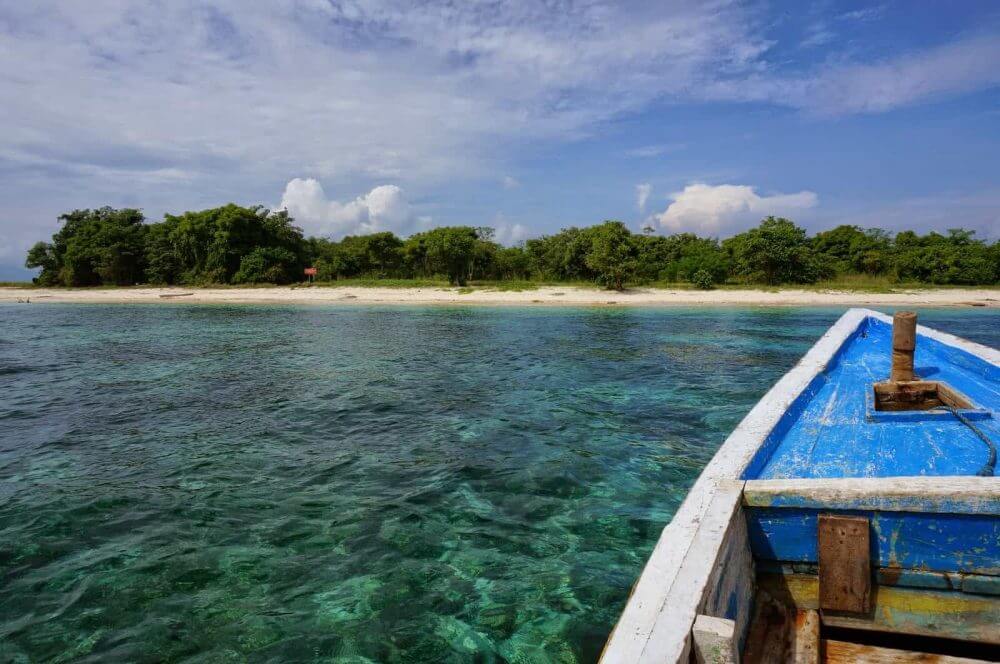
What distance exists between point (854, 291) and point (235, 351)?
3609 centimetres

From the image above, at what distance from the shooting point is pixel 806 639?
2375mm

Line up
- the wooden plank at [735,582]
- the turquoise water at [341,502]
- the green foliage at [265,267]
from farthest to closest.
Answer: the green foliage at [265,267] → the turquoise water at [341,502] → the wooden plank at [735,582]

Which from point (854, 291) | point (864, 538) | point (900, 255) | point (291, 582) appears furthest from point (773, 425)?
point (900, 255)

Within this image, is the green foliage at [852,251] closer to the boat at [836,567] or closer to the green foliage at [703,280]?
the green foliage at [703,280]

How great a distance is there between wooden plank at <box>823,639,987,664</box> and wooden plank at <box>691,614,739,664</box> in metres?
1.10

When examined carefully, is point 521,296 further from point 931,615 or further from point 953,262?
point 931,615

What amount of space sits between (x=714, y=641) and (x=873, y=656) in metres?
1.26

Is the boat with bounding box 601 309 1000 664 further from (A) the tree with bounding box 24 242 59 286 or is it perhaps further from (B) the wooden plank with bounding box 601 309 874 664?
(A) the tree with bounding box 24 242 59 286

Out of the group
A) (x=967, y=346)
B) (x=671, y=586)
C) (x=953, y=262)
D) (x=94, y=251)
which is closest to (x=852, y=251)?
(x=953, y=262)

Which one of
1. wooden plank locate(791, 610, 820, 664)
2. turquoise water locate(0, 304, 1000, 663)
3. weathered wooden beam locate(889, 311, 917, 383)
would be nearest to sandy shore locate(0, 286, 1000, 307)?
turquoise water locate(0, 304, 1000, 663)

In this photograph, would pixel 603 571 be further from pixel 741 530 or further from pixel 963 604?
pixel 963 604

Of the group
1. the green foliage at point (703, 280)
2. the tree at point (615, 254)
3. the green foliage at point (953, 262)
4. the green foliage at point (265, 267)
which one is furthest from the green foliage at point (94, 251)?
the green foliage at point (953, 262)

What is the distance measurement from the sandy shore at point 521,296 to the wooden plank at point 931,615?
31.0 m

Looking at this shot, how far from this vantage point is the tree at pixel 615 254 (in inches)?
1439
